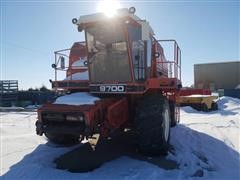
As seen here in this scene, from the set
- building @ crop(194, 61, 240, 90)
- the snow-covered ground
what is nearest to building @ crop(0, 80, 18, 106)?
the snow-covered ground

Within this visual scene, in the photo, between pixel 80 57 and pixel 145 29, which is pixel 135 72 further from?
pixel 80 57

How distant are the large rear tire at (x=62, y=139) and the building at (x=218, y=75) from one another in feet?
139

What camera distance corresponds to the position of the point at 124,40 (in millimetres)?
6520

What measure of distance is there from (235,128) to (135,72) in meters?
5.31

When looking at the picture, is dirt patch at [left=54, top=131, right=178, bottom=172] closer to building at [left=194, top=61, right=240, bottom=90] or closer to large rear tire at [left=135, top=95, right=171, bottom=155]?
large rear tire at [left=135, top=95, right=171, bottom=155]

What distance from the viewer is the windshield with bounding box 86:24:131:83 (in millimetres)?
6598

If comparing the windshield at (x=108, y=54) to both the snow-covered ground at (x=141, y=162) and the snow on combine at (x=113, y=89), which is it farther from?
the snow-covered ground at (x=141, y=162)

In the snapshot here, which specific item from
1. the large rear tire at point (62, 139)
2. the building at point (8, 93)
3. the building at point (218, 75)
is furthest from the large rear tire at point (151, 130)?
the building at point (218, 75)

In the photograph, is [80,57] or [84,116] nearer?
[84,116]

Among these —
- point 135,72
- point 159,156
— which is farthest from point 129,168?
point 135,72

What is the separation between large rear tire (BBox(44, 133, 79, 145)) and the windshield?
1506 millimetres

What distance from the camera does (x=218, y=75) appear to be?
4912 centimetres

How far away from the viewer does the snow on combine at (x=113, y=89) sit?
5918 mm

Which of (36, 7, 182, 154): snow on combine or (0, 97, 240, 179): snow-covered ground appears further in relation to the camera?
(36, 7, 182, 154): snow on combine
